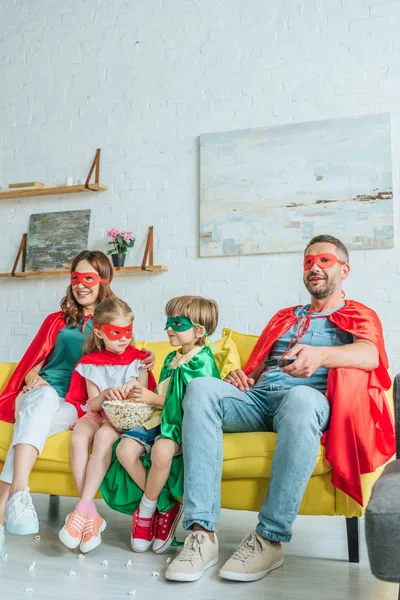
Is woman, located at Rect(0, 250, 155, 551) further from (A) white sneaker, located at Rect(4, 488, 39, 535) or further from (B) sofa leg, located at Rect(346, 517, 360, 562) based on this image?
(B) sofa leg, located at Rect(346, 517, 360, 562)

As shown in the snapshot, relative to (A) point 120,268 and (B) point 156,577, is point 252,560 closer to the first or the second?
(B) point 156,577

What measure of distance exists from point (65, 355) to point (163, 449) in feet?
2.81

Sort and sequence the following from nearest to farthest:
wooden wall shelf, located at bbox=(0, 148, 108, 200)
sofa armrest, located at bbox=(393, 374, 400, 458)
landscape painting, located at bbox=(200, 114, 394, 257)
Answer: sofa armrest, located at bbox=(393, 374, 400, 458) < landscape painting, located at bbox=(200, 114, 394, 257) < wooden wall shelf, located at bbox=(0, 148, 108, 200)

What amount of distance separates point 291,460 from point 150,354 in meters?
0.81

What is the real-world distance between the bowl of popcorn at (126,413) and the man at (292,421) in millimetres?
246

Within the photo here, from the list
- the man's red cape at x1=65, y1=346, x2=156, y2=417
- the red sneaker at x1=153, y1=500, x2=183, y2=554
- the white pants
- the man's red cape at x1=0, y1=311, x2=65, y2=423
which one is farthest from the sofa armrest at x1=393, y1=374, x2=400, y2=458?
the man's red cape at x1=0, y1=311, x2=65, y2=423

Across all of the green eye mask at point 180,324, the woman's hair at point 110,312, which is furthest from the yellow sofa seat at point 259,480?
the woman's hair at point 110,312

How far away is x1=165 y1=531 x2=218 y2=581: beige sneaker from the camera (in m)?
2.00

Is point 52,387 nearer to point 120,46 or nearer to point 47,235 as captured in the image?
point 47,235

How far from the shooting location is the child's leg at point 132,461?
2334mm

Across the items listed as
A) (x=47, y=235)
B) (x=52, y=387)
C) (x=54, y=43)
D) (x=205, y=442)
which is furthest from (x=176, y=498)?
(x=54, y=43)

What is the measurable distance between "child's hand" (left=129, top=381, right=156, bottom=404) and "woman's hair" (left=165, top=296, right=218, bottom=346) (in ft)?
0.94

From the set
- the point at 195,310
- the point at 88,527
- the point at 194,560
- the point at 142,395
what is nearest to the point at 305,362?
the point at 195,310

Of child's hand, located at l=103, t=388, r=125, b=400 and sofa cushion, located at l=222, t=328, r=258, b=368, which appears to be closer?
child's hand, located at l=103, t=388, r=125, b=400
